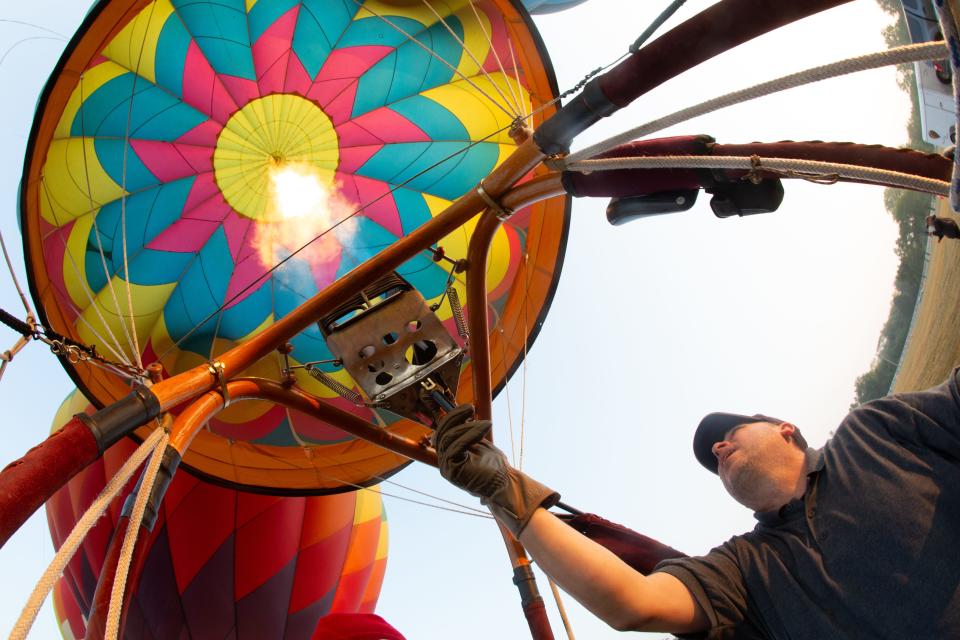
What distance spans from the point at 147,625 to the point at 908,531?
4.99 m

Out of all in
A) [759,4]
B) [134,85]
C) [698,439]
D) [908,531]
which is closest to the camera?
[908,531]

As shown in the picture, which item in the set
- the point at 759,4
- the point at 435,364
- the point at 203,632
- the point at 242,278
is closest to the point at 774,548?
the point at 759,4

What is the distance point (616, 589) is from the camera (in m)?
1.56

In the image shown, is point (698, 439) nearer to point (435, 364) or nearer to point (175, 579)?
point (435, 364)

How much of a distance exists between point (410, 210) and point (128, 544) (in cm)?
297

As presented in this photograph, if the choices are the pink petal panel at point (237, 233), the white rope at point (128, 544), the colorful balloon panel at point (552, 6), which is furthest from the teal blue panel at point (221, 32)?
the white rope at point (128, 544)

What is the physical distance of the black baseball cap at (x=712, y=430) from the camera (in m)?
1.87

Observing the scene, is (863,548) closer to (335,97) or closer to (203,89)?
(335,97)

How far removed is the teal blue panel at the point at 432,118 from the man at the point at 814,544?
3.14 meters

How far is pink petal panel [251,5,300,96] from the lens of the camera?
4293mm

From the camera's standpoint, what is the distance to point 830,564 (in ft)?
5.05

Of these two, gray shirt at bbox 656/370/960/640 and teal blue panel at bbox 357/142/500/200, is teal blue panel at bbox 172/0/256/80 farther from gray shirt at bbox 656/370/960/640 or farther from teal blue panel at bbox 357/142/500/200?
gray shirt at bbox 656/370/960/640

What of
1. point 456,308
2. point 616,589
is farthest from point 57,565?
point 456,308

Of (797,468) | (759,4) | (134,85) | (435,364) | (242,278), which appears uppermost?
(134,85)
